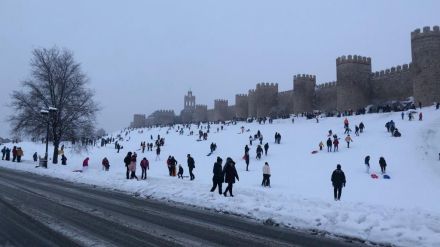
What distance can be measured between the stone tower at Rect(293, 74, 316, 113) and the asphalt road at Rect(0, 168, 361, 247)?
5688cm

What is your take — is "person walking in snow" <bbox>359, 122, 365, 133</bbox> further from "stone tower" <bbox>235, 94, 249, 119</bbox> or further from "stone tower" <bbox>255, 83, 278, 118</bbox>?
"stone tower" <bbox>235, 94, 249, 119</bbox>

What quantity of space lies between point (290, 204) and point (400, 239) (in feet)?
12.7

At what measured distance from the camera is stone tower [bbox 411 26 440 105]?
43969 millimetres

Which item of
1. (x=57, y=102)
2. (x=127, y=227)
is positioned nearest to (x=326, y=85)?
(x=57, y=102)

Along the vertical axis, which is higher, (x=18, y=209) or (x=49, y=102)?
(x=49, y=102)

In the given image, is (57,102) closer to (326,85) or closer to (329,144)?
(329,144)

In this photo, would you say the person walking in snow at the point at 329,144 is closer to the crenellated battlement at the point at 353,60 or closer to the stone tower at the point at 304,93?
the crenellated battlement at the point at 353,60

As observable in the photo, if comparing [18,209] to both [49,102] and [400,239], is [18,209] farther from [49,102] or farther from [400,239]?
[49,102]

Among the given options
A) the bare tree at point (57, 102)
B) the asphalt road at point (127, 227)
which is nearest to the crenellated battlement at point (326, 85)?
the bare tree at point (57, 102)

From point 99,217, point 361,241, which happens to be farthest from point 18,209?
point 361,241

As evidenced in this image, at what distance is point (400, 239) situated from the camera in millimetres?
7918

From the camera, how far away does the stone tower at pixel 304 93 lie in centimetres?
6719

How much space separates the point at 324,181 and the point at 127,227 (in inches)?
626

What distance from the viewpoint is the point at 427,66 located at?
4438 cm
